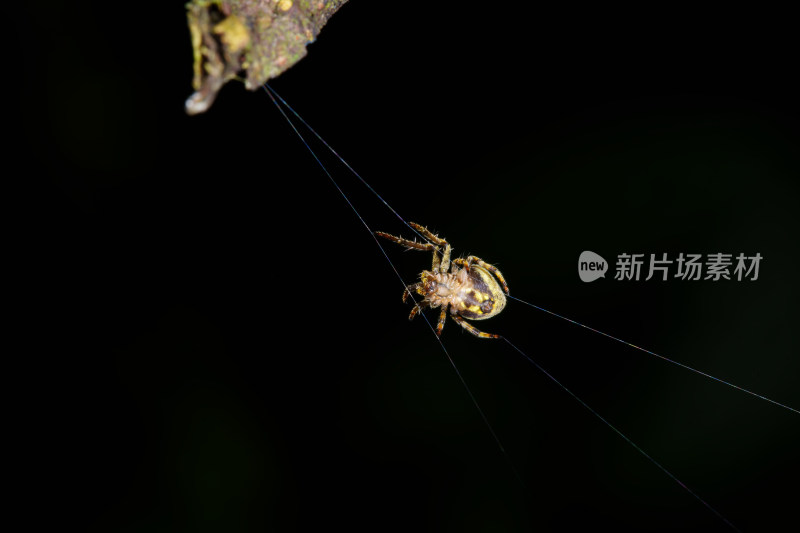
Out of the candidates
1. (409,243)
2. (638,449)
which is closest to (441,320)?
(409,243)

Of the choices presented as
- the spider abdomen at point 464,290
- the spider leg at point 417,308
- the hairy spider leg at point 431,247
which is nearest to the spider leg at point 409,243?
the hairy spider leg at point 431,247

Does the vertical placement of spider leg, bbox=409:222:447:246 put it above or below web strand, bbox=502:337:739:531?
above

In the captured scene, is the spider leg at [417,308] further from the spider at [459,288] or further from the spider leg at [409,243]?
the spider leg at [409,243]

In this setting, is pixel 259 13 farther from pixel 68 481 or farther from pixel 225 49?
pixel 68 481

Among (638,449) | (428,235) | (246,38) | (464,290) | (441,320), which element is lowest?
(638,449)

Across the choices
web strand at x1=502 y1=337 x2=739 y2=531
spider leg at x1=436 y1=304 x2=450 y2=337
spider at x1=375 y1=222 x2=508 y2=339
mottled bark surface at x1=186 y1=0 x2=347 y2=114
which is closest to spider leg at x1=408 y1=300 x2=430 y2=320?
spider at x1=375 y1=222 x2=508 y2=339

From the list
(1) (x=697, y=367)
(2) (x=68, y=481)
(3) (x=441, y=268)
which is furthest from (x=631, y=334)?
(2) (x=68, y=481)

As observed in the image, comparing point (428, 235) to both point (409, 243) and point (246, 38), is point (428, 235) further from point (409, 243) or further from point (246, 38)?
point (246, 38)

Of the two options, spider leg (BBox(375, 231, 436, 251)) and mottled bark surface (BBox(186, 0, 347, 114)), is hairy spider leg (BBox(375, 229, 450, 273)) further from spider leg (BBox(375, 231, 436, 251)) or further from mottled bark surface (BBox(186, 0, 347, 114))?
mottled bark surface (BBox(186, 0, 347, 114))
